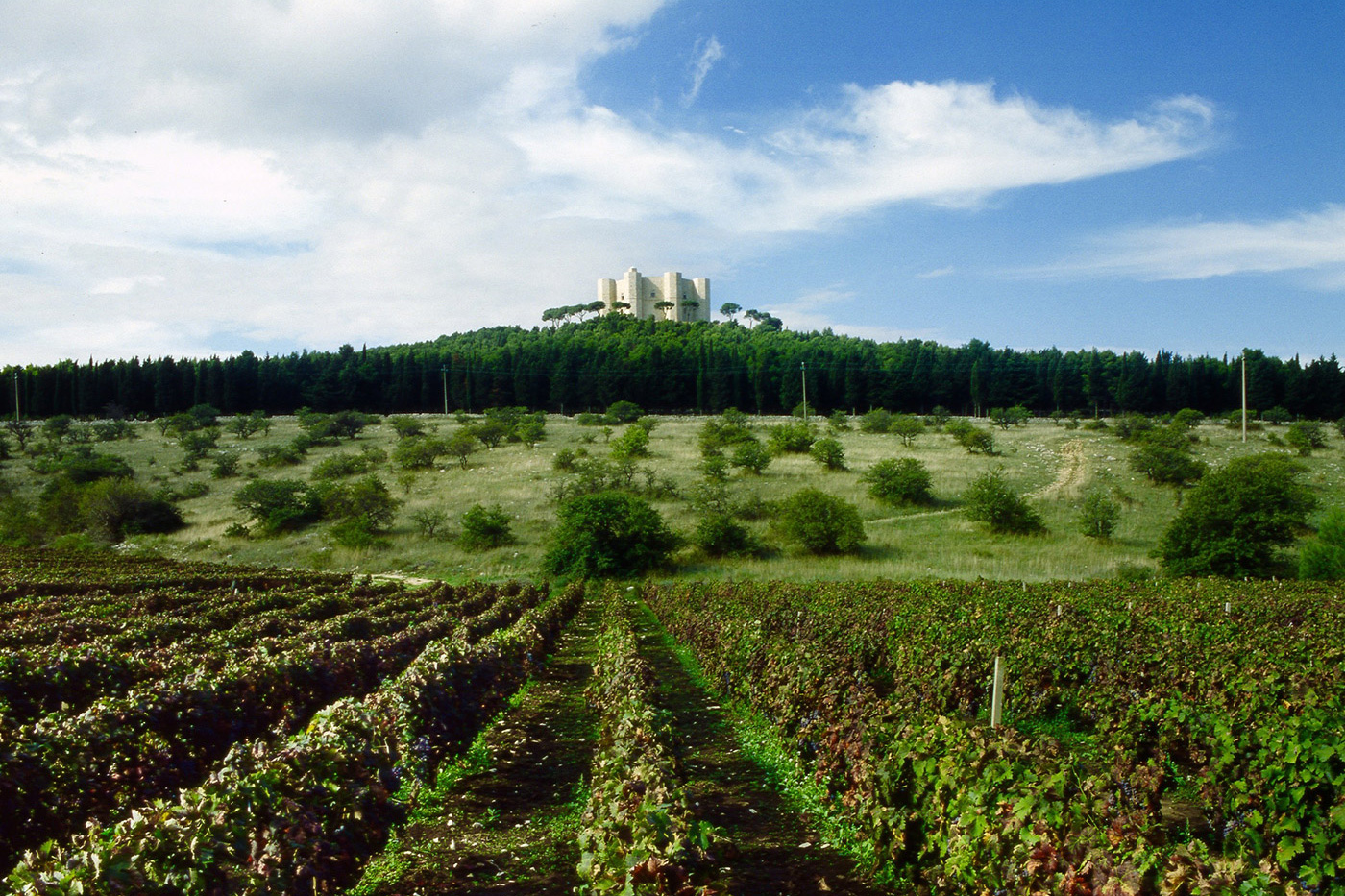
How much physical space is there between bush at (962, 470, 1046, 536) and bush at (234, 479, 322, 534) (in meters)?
39.0

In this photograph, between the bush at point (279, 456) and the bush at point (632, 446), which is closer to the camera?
the bush at point (632, 446)

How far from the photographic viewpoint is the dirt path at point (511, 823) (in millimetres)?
5705

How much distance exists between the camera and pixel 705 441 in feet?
204

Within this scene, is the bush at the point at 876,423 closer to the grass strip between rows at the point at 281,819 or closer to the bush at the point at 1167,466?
the bush at the point at 1167,466

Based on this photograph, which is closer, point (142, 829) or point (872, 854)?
point (142, 829)

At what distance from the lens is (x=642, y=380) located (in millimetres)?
95375

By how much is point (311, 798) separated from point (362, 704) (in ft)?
6.43

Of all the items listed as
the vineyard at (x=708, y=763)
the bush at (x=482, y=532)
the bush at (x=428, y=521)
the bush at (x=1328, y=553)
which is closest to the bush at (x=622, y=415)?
the bush at (x=428, y=521)

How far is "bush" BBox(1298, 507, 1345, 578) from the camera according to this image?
96.8 feet

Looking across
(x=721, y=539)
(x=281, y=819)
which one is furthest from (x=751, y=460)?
(x=281, y=819)

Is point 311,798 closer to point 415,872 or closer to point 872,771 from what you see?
point 415,872

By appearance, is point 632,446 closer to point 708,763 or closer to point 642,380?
point 642,380

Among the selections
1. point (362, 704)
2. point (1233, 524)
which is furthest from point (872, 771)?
point (1233, 524)

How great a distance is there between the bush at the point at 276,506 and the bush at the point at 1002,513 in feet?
128
